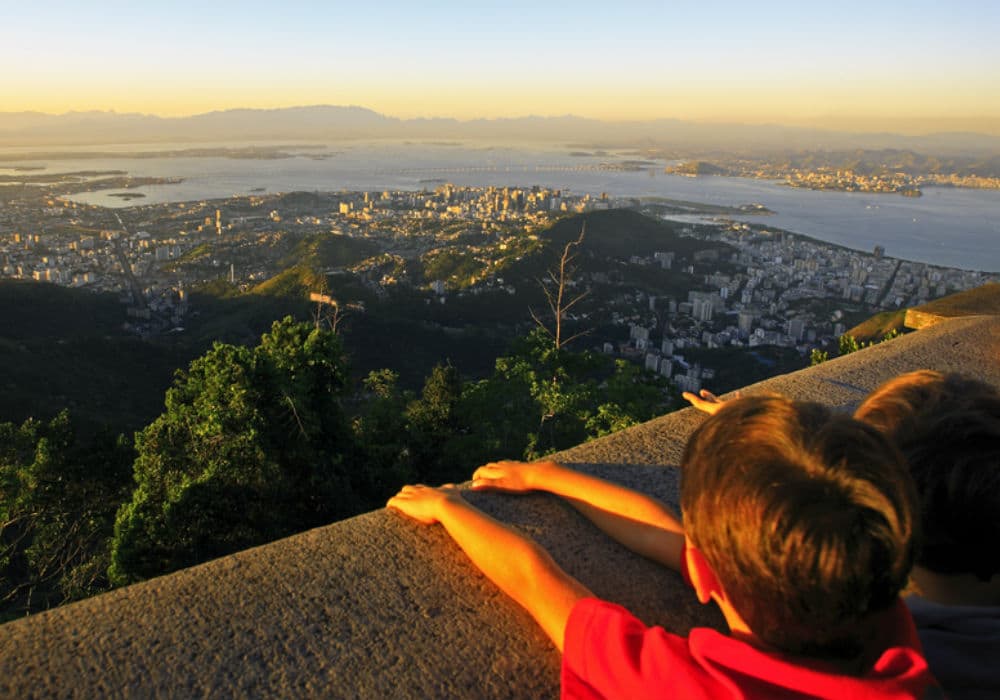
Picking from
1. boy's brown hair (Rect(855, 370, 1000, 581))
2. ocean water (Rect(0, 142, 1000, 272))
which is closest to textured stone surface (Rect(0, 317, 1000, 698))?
boy's brown hair (Rect(855, 370, 1000, 581))

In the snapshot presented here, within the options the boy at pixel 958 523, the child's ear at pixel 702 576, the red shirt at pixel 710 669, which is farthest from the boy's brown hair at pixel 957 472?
the child's ear at pixel 702 576

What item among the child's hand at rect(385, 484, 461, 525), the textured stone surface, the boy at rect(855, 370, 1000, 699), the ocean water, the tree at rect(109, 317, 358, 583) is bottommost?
the ocean water

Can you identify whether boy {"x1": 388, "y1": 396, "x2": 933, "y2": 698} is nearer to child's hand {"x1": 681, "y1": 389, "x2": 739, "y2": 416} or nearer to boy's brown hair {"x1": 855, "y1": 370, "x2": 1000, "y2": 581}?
boy's brown hair {"x1": 855, "y1": 370, "x2": 1000, "y2": 581}

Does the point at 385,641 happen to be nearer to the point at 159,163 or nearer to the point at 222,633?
the point at 222,633

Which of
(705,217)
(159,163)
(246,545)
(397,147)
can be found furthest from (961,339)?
(397,147)

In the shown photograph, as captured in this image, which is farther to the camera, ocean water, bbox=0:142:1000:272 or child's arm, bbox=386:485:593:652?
ocean water, bbox=0:142:1000:272
